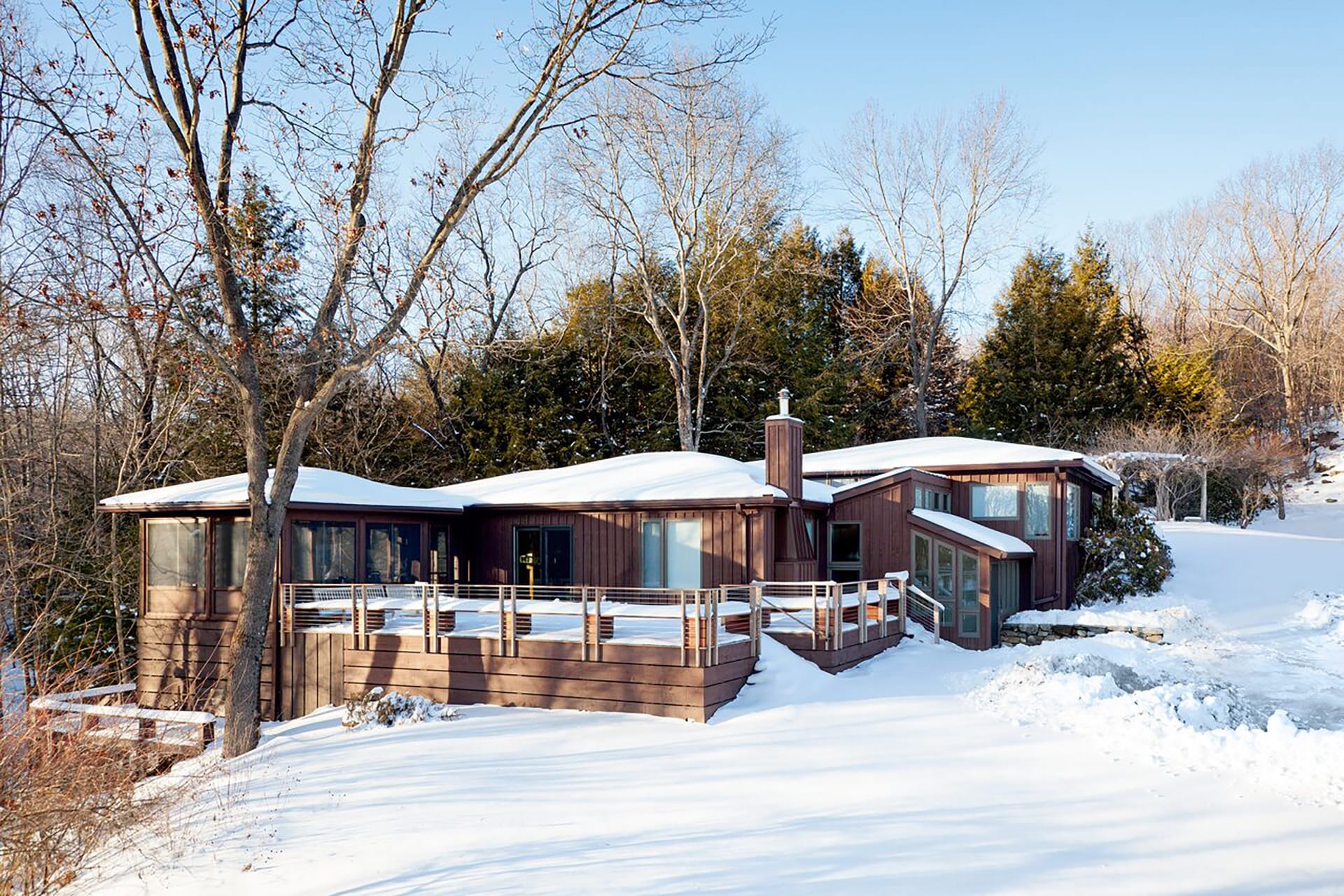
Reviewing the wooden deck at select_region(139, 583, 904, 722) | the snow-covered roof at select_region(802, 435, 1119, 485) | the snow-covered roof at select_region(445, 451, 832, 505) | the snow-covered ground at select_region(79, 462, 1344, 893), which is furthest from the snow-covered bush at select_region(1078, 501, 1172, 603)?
the wooden deck at select_region(139, 583, 904, 722)

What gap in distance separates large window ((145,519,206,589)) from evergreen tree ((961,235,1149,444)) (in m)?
25.3

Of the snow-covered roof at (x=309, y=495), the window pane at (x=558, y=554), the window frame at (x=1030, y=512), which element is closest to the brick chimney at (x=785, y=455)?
the window pane at (x=558, y=554)

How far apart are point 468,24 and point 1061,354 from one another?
1021 inches

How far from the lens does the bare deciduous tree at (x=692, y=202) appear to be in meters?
25.4

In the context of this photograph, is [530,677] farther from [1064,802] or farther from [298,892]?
[1064,802]

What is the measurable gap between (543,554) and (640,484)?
7.23ft

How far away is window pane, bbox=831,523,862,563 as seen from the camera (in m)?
18.5

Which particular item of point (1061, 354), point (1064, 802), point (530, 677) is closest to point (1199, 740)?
point (1064, 802)

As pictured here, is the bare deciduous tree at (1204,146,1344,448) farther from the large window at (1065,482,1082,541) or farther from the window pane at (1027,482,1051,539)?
the window pane at (1027,482,1051,539)

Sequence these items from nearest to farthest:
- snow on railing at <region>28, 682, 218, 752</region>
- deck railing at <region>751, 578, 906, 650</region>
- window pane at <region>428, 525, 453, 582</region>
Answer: snow on railing at <region>28, 682, 218, 752</region> < deck railing at <region>751, 578, 906, 650</region> < window pane at <region>428, 525, 453, 582</region>

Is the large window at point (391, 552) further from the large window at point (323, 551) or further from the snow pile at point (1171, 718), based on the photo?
the snow pile at point (1171, 718)

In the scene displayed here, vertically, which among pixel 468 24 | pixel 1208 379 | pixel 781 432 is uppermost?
pixel 468 24

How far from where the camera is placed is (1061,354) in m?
33.2

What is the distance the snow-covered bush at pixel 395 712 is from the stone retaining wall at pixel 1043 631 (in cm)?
1071
